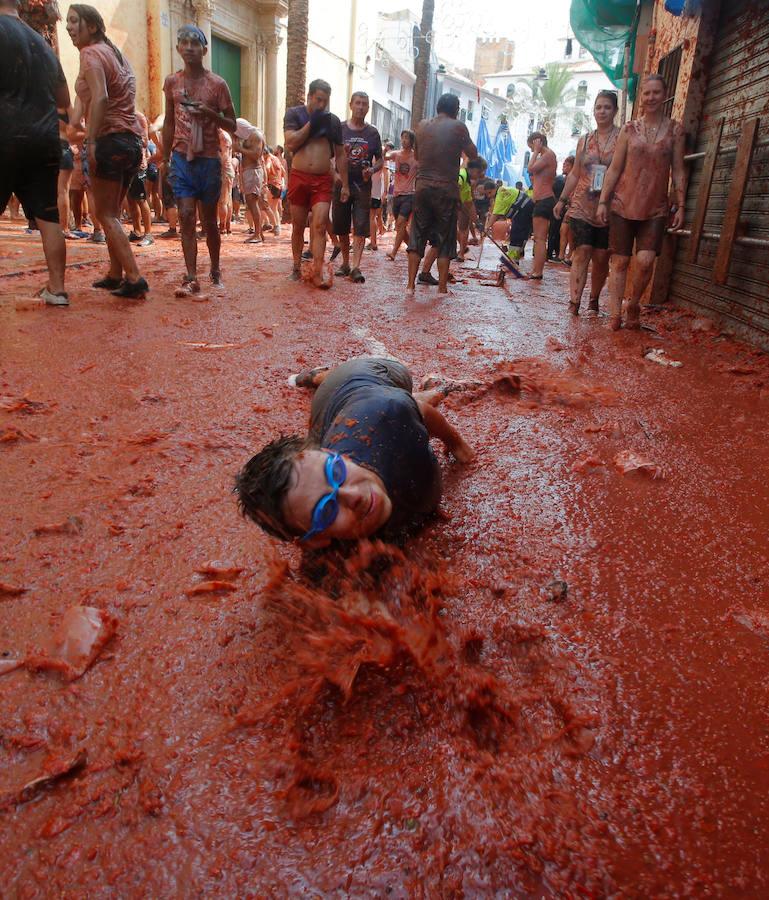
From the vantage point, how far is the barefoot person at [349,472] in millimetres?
1851

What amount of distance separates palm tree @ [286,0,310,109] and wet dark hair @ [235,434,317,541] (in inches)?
586

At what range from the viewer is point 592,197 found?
5.94 metres

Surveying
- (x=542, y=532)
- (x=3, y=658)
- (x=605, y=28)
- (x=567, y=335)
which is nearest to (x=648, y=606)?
(x=542, y=532)

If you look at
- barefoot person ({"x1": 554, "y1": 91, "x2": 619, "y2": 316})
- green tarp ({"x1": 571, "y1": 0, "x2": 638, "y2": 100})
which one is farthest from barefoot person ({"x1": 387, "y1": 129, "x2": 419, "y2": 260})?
barefoot person ({"x1": 554, "y1": 91, "x2": 619, "y2": 316})

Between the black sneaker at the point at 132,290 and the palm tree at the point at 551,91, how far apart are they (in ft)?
190

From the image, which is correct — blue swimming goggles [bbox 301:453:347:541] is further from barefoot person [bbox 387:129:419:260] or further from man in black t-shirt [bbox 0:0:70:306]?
barefoot person [bbox 387:129:419:260]

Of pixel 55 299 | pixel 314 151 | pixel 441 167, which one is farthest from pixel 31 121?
pixel 441 167

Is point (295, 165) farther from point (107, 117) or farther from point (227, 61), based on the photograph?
point (227, 61)

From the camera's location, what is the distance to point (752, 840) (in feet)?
4.35

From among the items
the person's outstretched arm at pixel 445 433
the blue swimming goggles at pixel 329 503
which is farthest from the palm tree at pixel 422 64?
the blue swimming goggles at pixel 329 503

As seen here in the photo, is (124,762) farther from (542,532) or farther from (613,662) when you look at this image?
(542,532)

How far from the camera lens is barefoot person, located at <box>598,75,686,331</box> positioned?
17.5 feet

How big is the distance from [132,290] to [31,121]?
1444mm

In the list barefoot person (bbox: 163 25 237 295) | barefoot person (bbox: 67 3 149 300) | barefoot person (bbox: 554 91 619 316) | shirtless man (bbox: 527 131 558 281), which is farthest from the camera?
shirtless man (bbox: 527 131 558 281)
